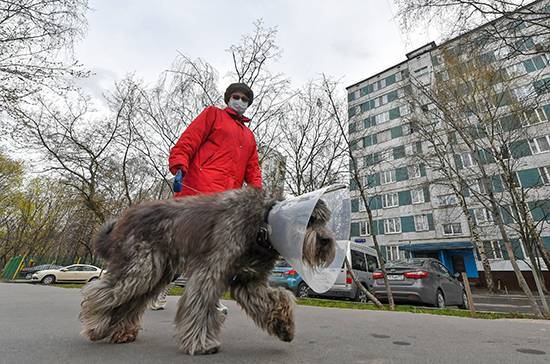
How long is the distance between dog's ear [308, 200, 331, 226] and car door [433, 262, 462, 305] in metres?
9.22

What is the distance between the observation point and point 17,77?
5938 millimetres

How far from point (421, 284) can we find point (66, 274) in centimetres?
2317

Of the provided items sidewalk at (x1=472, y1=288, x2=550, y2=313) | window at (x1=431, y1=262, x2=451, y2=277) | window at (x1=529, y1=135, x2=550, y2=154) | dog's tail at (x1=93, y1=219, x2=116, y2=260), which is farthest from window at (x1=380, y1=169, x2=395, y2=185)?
dog's tail at (x1=93, y1=219, x2=116, y2=260)

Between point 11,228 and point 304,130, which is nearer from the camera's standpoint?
point 304,130

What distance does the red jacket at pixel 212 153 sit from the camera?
261cm

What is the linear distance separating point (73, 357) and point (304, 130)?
12309 mm

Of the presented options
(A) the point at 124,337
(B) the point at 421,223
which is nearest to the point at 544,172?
(B) the point at 421,223

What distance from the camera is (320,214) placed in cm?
192

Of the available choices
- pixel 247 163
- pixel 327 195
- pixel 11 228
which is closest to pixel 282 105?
pixel 247 163

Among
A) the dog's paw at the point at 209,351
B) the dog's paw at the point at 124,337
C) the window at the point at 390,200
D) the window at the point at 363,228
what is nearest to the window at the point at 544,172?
the window at the point at 390,200

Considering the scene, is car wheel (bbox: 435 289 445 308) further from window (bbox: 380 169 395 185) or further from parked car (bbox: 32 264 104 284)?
window (bbox: 380 169 395 185)

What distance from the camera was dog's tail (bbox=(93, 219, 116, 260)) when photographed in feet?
6.81

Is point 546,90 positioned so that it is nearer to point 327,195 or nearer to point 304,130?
point 327,195

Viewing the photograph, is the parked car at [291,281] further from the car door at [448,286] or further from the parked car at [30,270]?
the parked car at [30,270]
